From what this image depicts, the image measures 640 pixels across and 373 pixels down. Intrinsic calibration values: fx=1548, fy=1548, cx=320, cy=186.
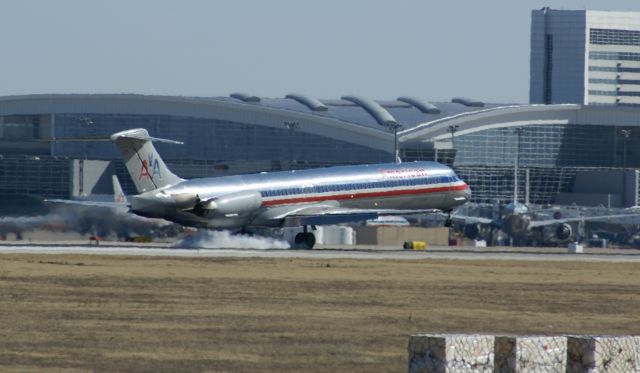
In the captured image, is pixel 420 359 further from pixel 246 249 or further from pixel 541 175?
pixel 541 175

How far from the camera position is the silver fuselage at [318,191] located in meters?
82.7

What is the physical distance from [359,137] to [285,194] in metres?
92.8

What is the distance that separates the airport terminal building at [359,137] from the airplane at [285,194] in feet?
260

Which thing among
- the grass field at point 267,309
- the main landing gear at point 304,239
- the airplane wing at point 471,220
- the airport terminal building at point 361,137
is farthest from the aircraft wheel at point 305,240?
the airport terminal building at point 361,137

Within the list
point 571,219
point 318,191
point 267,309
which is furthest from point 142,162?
point 571,219

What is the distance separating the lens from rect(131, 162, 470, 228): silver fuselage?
271ft

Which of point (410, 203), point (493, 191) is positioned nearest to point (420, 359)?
point (410, 203)

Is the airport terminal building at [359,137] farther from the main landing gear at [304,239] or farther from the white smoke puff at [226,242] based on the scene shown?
the white smoke puff at [226,242]

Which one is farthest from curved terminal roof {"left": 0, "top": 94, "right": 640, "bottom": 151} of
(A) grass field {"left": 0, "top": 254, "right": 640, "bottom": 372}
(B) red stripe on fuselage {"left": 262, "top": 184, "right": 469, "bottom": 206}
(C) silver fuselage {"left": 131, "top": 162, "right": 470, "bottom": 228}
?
(A) grass field {"left": 0, "top": 254, "right": 640, "bottom": 372}

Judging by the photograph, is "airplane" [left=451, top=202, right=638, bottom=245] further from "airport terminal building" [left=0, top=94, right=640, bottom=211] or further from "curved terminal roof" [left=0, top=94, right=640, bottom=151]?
"curved terminal roof" [left=0, top=94, right=640, bottom=151]

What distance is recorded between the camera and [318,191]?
89.8 metres

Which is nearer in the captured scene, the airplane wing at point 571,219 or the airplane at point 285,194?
the airplane at point 285,194

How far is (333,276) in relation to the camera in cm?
5997

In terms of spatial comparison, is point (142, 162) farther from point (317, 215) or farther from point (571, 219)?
point (571, 219)
